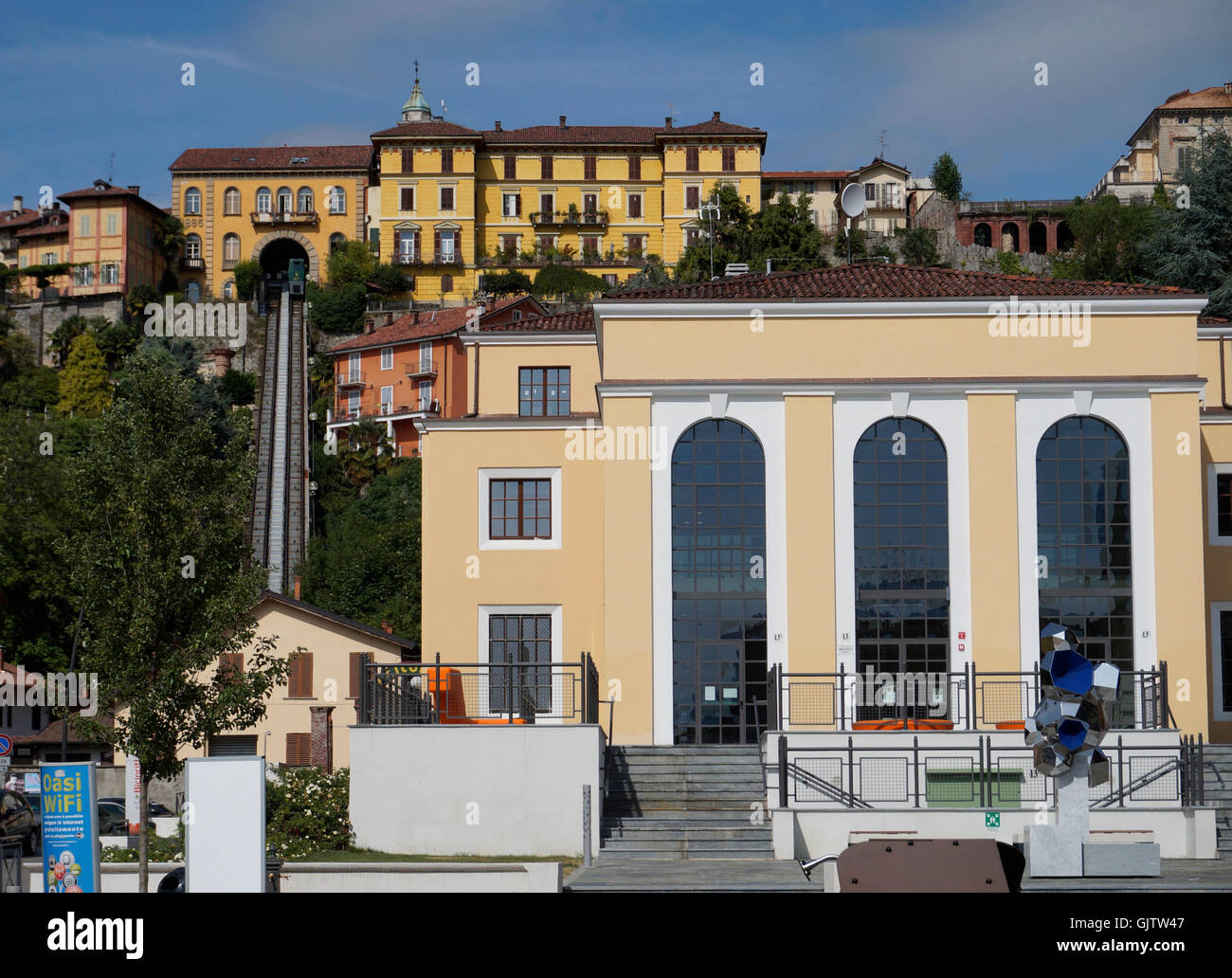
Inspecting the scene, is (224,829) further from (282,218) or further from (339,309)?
(282,218)

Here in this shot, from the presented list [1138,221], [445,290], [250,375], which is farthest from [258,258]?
[1138,221]

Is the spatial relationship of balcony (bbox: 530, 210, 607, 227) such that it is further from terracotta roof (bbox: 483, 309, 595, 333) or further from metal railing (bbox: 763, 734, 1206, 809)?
metal railing (bbox: 763, 734, 1206, 809)

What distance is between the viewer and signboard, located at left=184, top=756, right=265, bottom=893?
46.8 feet

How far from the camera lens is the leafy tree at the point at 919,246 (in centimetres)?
9500

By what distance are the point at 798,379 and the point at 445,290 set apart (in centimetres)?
7789

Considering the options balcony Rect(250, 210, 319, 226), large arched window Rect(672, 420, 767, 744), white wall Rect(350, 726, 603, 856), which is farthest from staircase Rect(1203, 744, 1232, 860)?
balcony Rect(250, 210, 319, 226)

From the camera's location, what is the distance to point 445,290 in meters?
105

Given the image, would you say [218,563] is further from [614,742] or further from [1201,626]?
[1201,626]

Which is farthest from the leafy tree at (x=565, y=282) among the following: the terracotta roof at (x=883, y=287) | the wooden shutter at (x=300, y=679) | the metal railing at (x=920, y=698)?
the metal railing at (x=920, y=698)

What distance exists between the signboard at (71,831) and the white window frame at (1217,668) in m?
22.5

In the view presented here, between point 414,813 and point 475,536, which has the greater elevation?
point 475,536

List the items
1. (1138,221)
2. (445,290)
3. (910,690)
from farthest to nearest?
1. (445,290)
2. (1138,221)
3. (910,690)

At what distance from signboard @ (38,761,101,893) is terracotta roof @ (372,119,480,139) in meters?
→ 94.0
